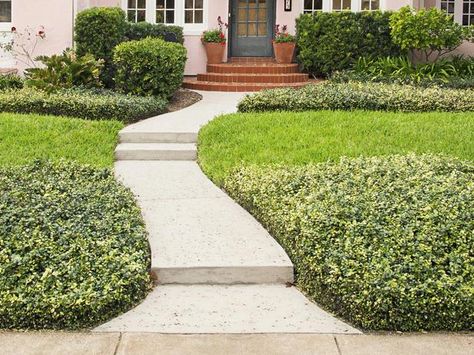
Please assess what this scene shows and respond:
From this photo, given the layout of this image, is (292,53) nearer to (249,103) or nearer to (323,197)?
(249,103)

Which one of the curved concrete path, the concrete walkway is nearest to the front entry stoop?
the curved concrete path

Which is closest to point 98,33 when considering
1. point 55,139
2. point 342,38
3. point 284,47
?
point 284,47

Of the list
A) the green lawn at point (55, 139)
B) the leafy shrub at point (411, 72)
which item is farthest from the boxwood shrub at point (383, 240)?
the leafy shrub at point (411, 72)

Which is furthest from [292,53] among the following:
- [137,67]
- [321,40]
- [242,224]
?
[242,224]

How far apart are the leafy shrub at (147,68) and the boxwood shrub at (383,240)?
6087 mm

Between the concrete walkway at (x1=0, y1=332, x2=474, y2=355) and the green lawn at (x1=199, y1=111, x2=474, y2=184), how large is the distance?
12.2 feet

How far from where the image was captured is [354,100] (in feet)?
38.4

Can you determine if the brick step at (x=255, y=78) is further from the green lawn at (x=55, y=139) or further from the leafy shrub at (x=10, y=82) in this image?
the green lawn at (x=55, y=139)

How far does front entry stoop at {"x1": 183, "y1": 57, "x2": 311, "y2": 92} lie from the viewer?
15250 millimetres

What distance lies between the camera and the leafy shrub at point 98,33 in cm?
1420

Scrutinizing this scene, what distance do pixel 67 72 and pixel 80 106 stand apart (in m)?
2.23

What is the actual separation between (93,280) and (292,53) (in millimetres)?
11741

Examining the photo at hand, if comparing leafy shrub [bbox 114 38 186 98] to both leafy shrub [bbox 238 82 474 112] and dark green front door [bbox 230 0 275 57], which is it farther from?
dark green front door [bbox 230 0 275 57]

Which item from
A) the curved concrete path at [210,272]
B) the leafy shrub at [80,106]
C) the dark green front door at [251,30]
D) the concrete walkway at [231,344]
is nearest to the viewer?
the concrete walkway at [231,344]
